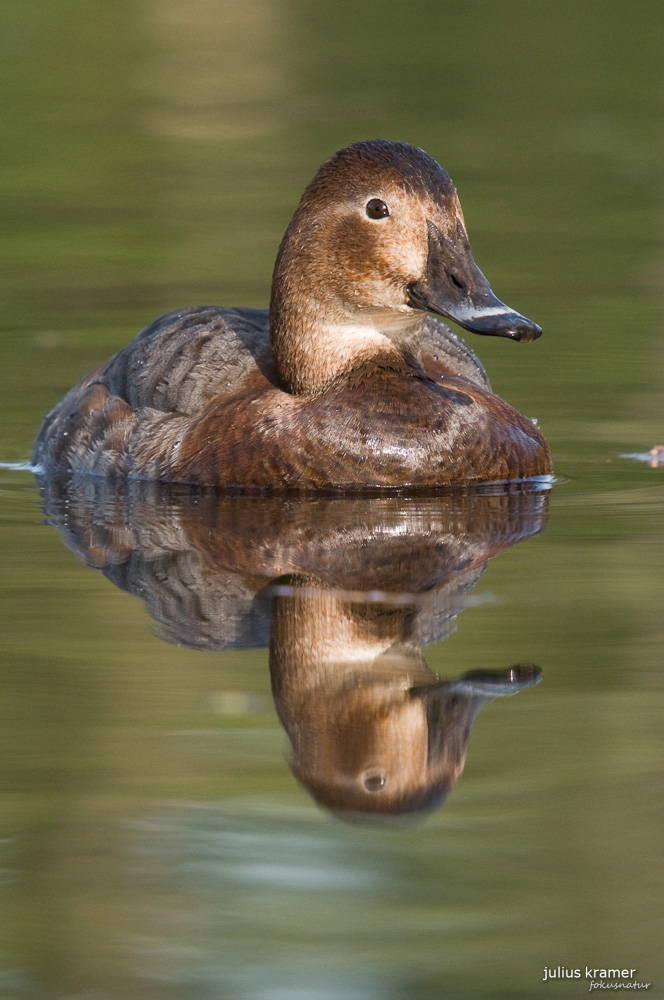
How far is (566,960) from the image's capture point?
3254mm

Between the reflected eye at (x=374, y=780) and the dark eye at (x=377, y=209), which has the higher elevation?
the dark eye at (x=377, y=209)

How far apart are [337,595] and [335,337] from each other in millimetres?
1921

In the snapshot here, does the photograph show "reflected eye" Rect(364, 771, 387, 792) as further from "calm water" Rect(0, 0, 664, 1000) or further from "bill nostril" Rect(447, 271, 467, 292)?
"bill nostril" Rect(447, 271, 467, 292)

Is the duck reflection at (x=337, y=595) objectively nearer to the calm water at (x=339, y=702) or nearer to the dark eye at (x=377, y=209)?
the calm water at (x=339, y=702)

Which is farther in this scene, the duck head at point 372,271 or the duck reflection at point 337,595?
the duck head at point 372,271

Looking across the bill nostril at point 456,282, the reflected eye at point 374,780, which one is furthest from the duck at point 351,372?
the reflected eye at point 374,780

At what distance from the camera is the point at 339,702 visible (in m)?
4.45

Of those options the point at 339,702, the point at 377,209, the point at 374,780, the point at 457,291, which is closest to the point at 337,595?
the point at 339,702

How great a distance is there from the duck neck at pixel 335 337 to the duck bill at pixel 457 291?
0.88 ft

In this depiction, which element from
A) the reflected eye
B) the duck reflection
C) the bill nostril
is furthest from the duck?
the reflected eye

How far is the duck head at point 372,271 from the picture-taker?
6.62 metres

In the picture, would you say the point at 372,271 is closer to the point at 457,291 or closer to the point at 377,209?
the point at 377,209

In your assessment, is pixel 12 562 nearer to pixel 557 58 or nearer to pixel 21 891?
pixel 21 891

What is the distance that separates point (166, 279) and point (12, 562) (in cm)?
535
